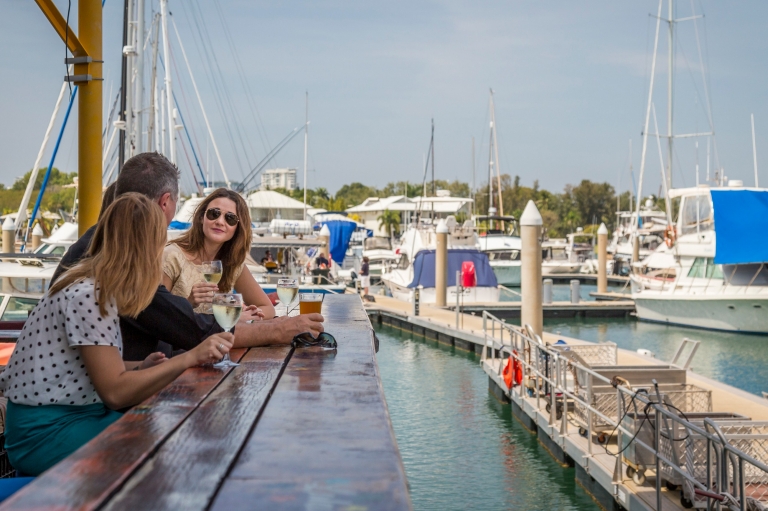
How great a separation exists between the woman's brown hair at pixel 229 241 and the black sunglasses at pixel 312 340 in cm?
116

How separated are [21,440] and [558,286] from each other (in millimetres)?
45190

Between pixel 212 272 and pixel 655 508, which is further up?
pixel 212 272

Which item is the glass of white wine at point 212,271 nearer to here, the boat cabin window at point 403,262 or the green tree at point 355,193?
the boat cabin window at point 403,262

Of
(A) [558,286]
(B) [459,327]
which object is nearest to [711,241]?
(B) [459,327]

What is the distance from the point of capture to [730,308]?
84.0ft

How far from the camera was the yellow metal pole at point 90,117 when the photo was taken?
5.77m

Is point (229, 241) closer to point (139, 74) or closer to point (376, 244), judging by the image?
point (139, 74)

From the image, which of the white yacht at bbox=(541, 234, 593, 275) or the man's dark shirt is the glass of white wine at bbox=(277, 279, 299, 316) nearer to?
the man's dark shirt

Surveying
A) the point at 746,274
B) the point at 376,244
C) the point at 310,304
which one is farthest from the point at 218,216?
the point at 376,244

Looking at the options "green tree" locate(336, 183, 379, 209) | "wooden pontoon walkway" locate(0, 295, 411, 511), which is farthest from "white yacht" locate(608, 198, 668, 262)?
"green tree" locate(336, 183, 379, 209)

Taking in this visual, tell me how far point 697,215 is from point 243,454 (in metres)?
28.8

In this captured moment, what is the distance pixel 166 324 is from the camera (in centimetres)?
317

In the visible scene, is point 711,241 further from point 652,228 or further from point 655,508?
point 652,228

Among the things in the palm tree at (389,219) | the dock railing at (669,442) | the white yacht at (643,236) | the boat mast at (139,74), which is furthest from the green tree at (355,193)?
the dock railing at (669,442)
